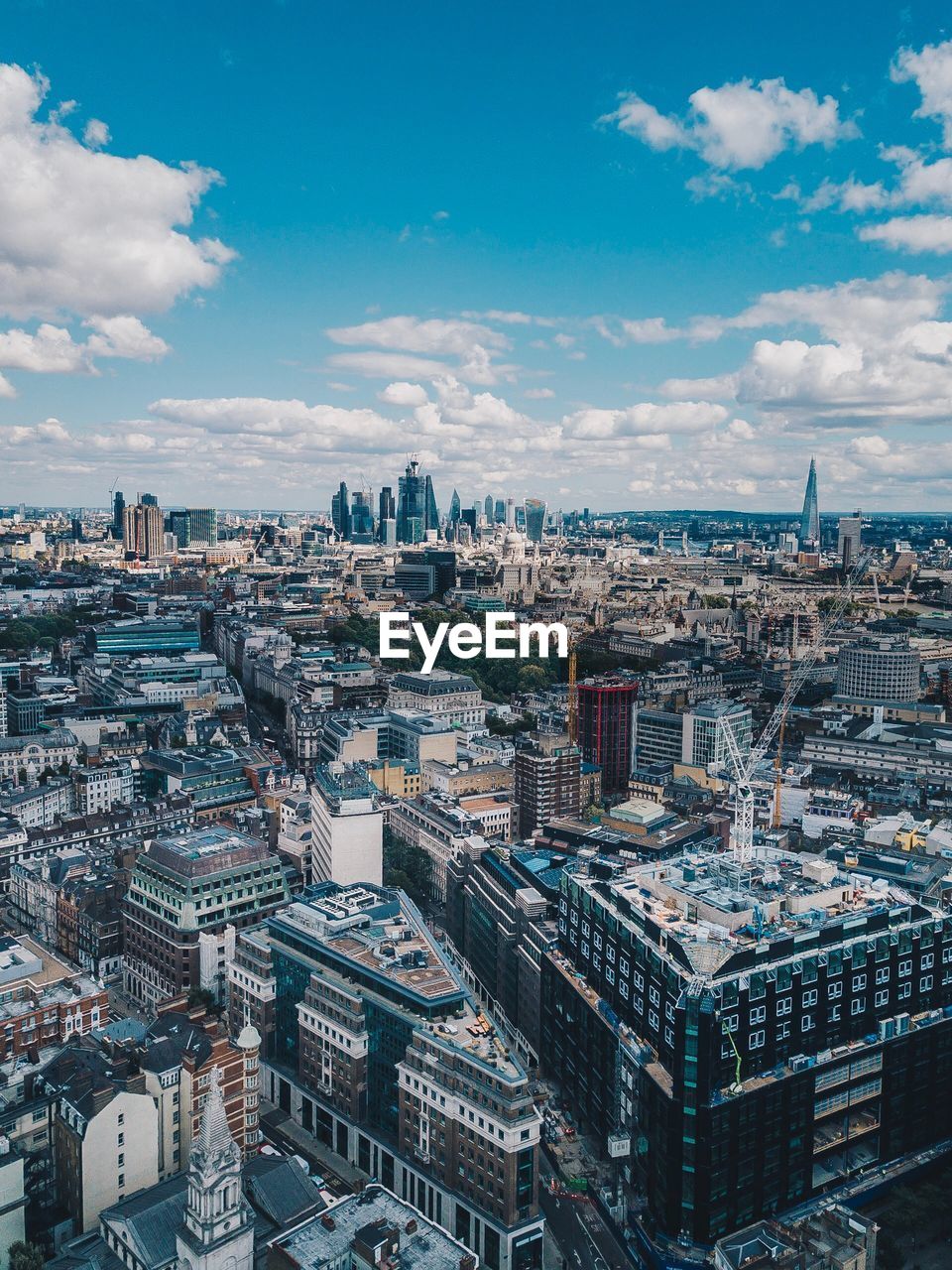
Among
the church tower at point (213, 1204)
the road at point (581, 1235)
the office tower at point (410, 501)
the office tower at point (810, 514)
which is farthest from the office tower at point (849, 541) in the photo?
the church tower at point (213, 1204)

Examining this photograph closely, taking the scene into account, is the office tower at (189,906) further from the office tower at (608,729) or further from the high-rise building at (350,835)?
the office tower at (608,729)

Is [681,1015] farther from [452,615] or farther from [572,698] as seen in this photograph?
[452,615]

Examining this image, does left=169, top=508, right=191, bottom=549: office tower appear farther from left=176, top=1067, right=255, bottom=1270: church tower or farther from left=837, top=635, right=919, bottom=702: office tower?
left=176, top=1067, right=255, bottom=1270: church tower

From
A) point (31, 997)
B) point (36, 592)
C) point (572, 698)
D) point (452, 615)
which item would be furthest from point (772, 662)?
point (36, 592)

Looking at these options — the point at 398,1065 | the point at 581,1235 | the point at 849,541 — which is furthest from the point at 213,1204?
the point at 849,541

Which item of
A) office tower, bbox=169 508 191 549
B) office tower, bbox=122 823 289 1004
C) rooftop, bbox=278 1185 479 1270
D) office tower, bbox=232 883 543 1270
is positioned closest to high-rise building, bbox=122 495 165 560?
office tower, bbox=169 508 191 549
